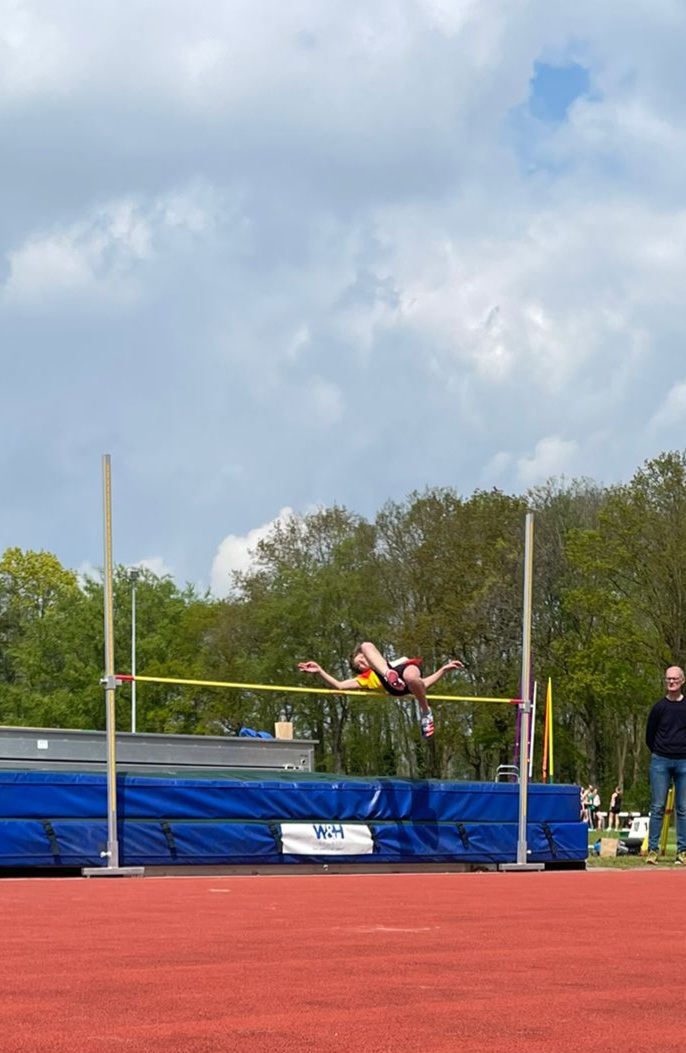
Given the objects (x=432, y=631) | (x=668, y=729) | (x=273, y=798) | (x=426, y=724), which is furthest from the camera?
(x=432, y=631)

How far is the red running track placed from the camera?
156 inches

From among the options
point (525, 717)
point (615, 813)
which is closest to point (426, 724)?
point (525, 717)

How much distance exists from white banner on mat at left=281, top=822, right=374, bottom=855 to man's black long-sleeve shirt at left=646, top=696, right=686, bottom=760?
317 cm

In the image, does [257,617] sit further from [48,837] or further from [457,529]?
[48,837]

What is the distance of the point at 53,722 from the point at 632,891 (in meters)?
47.2

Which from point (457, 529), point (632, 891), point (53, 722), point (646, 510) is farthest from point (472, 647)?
point (632, 891)

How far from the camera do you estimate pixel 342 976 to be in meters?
5.20

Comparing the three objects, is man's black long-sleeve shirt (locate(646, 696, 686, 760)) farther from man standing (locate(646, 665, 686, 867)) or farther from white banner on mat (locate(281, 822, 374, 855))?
white banner on mat (locate(281, 822, 374, 855))

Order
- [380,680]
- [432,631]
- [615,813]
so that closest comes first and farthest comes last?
[380,680]
[615,813]
[432,631]

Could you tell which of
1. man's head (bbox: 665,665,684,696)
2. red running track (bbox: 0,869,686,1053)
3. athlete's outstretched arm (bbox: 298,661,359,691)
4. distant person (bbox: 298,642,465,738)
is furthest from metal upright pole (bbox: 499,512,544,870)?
red running track (bbox: 0,869,686,1053)

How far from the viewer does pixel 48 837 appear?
14.4 metres

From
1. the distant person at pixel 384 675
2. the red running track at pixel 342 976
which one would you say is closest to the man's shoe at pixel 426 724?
the distant person at pixel 384 675

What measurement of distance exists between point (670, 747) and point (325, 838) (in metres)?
3.66

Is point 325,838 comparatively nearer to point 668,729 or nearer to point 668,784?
point 668,784
